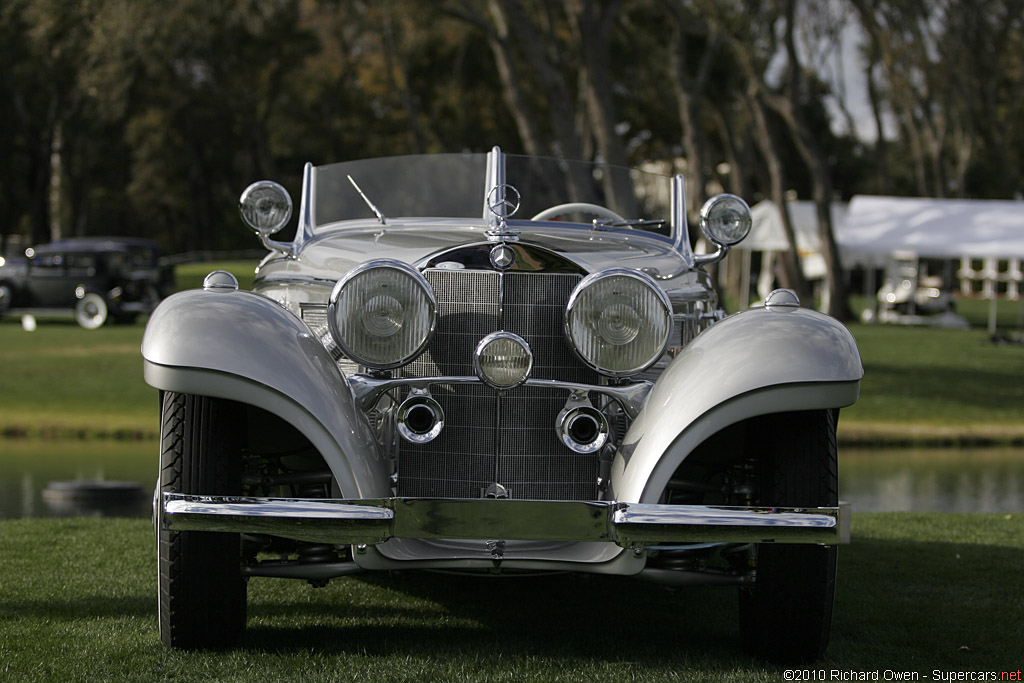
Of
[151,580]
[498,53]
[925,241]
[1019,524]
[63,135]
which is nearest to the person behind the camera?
[151,580]

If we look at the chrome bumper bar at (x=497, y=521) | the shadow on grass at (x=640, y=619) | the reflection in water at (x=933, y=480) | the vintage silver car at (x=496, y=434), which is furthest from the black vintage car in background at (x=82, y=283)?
the chrome bumper bar at (x=497, y=521)

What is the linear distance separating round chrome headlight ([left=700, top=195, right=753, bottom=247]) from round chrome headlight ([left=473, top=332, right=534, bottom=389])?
168 centimetres

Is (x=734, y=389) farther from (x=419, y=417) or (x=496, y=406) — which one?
(x=419, y=417)

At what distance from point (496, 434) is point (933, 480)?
23.3 ft

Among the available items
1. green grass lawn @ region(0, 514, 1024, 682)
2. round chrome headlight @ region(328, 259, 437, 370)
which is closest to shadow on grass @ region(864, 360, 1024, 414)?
green grass lawn @ region(0, 514, 1024, 682)

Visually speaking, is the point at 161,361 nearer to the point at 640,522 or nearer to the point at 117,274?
the point at 640,522

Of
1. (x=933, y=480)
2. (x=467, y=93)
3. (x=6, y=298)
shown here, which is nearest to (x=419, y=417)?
(x=933, y=480)

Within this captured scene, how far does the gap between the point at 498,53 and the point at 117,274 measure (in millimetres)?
11753

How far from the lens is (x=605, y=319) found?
382 cm

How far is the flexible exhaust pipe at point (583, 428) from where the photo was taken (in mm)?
3906

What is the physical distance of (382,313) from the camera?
3768 millimetres

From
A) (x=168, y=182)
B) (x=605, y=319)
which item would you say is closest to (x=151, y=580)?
(x=605, y=319)

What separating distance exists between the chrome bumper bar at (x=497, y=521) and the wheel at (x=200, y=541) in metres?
0.31

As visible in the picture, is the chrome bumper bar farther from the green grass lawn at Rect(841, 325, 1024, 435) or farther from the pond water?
the green grass lawn at Rect(841, 325, 1024, 435)
